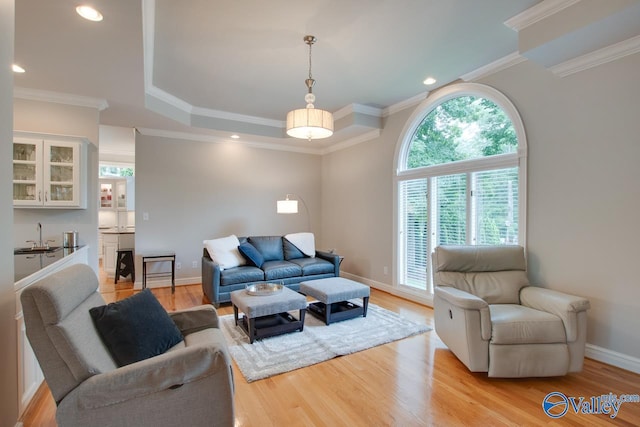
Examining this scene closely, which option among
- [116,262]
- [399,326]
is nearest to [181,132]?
[116,262]

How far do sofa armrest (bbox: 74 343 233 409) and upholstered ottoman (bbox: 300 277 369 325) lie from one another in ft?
6.49

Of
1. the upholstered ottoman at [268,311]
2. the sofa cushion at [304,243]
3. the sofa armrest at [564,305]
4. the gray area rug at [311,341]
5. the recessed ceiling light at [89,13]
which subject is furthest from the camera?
the sofa cushion at [304,243]

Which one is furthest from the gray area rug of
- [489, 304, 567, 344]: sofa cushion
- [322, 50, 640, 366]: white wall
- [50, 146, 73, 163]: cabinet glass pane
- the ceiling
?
the ceiling

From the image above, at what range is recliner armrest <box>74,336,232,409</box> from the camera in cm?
129

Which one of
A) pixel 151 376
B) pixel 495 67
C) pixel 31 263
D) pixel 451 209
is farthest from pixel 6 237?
pixel 495 67

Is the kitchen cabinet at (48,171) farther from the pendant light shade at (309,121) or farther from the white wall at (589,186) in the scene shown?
the white wall at (589,186)

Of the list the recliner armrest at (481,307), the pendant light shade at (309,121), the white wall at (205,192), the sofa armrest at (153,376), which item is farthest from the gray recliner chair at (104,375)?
the white wall at (205,192)

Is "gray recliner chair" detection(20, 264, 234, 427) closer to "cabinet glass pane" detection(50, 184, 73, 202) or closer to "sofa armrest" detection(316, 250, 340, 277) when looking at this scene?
"cabinet glass pane" detection(50, 184, 73, 202)

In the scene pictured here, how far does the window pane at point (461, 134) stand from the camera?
135 inches

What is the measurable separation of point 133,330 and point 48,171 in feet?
9.63

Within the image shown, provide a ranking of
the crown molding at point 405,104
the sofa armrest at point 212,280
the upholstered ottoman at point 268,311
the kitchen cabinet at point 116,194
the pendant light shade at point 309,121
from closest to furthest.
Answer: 1. the pendant light shade at point 309,121
2. the upholstered ottoman at point 268,311
3. the sofa armrest at point 212,280
4. the crown molding at point 405,104
5. the kitchen cabinet at point 116,194

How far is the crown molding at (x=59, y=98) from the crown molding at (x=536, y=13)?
4425 mm

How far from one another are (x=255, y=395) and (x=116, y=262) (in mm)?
4672

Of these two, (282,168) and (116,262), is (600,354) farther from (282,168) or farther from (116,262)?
(116,262)
